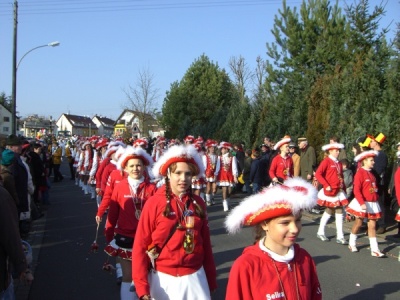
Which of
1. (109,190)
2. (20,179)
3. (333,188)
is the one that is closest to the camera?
(109,190)

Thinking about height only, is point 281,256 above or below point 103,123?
below

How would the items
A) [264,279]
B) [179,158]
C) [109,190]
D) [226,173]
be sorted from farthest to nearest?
1. [226,173]
2. [109,190]
3. [179,158]
4. [264,279]

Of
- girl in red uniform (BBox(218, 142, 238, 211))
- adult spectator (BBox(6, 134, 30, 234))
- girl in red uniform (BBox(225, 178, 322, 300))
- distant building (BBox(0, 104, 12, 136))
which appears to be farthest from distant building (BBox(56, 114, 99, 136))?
girl in red uniform (BBox(225, 178, 322, 300))

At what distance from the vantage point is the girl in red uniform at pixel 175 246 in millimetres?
3775

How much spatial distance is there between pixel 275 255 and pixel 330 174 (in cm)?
698

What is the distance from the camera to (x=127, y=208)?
5.29 meters

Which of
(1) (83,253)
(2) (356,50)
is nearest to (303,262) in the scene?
(1) (83,253)

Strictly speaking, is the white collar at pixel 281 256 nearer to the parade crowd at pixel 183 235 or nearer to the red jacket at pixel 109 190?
the parade crowd at pixel 183 235

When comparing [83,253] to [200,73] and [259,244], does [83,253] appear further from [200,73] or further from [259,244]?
[200,73]

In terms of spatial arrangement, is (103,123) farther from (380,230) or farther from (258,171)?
(380,230)

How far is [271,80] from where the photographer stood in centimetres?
2580

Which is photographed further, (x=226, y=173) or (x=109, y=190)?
(x=226, y=173)

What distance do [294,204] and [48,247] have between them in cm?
741

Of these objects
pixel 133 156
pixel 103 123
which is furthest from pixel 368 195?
pixel 103 123
